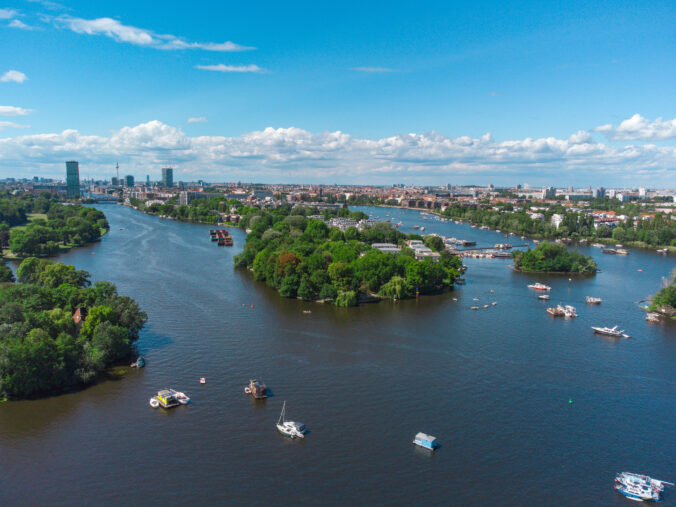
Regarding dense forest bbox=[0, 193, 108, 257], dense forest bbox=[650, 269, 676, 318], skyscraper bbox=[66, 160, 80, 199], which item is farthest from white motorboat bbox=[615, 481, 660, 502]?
skyscraper bbox=[66, 160, 80, 199]

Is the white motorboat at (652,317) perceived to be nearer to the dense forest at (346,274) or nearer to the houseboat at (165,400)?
the dense forest at (346,274)

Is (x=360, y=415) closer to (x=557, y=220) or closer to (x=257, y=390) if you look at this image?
(x=257, y=390)

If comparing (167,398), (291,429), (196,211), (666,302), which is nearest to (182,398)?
(167,398)

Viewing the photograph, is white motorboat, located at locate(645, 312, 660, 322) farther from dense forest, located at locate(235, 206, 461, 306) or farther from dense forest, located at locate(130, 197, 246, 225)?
dense forest, located at locate(130, 197, 246, 225)

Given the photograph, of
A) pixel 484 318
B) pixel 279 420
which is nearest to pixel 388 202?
pixel 484 318

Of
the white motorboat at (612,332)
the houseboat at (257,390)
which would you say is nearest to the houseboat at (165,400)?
the houseboat at (257,390)

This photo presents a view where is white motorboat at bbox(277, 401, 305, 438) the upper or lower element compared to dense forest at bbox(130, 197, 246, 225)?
lower
